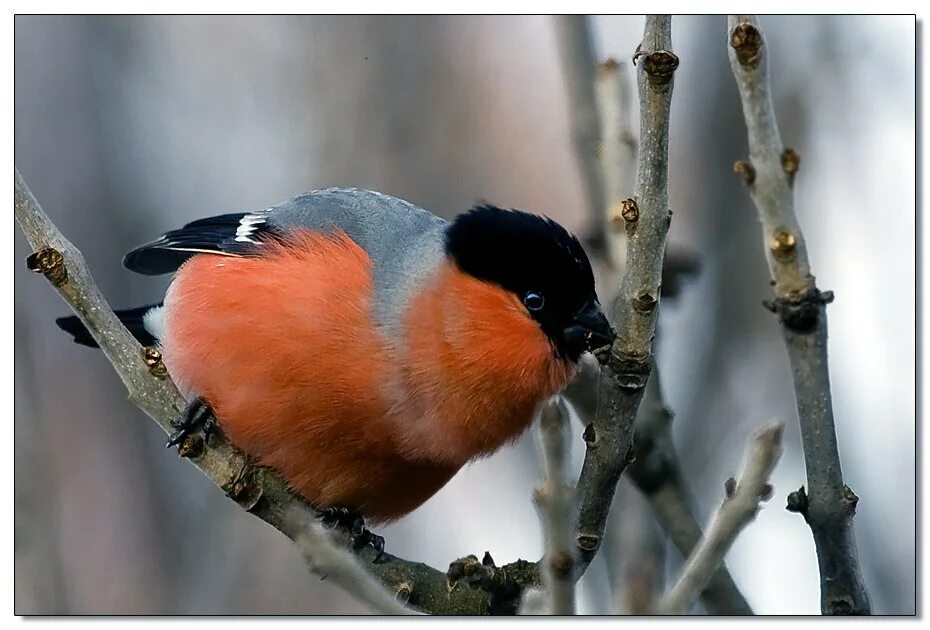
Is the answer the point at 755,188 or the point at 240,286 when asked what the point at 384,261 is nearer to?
the point at 240,286

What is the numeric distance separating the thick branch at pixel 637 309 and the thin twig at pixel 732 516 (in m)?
0.24

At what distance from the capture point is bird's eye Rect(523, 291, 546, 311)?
1.95 metres

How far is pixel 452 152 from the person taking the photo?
2.66 metres

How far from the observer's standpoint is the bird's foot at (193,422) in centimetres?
189

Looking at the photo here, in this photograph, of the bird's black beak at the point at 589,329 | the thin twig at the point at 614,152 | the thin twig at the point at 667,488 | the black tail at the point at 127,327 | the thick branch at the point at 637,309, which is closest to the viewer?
the thick branch at the point at 637,309

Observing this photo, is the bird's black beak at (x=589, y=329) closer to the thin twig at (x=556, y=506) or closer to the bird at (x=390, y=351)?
the bird at (x=390, y=351)

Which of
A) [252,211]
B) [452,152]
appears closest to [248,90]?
[252,211]

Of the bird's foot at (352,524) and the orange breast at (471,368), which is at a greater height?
the orange breast at (471,368)

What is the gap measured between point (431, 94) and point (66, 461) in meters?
1.22

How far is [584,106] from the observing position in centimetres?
215

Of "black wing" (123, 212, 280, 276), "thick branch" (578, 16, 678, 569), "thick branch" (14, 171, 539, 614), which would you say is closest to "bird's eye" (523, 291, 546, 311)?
"thick branch" (578, 16, 678, 569)

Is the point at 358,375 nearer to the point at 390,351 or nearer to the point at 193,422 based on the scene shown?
the point at 390,351

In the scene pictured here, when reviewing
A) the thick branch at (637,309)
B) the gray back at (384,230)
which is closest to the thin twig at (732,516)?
the thick branch at (637,309)

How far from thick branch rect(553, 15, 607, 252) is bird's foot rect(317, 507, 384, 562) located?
2.33ft
